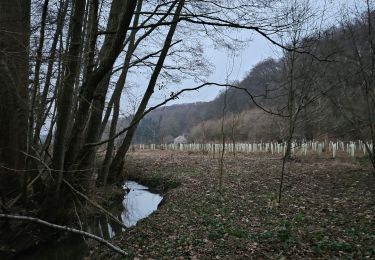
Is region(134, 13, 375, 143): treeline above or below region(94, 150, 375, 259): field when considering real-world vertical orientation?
above

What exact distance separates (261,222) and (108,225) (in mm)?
5195

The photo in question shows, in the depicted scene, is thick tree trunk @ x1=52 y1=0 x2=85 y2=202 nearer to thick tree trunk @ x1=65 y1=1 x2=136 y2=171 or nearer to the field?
thick tree trunk @ x1=65 y1=1 x2=136 y2=171

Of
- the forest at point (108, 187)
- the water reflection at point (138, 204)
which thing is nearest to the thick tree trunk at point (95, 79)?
the forest at point (108, 187)

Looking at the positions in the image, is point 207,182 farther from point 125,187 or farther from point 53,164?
point 53,164

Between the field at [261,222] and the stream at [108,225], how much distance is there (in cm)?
124

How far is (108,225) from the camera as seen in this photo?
11453 millimetres

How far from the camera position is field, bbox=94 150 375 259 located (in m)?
6.19

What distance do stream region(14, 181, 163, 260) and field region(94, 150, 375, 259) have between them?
124cm

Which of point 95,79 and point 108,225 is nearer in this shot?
point 95,79

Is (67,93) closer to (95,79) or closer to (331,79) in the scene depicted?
(95,79)

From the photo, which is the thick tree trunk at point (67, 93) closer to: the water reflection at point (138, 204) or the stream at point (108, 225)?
the stream at point (108, 225)

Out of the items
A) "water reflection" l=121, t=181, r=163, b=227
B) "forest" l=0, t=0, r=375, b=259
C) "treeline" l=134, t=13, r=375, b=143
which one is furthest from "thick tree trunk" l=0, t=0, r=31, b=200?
"treeline" l=134, t=13, r=375, b=143

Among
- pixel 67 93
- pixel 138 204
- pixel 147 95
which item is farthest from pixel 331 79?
pixel 67 93

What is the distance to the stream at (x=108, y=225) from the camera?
27.1 ft
